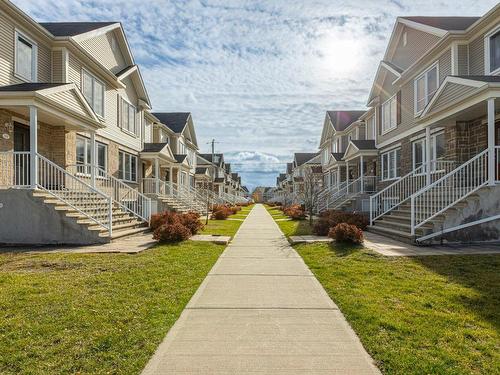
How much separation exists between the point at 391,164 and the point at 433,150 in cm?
512

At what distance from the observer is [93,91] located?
16875 mm

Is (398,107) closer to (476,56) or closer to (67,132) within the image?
(476,56)

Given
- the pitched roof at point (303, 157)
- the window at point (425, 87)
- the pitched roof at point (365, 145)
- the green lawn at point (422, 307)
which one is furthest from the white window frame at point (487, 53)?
the pitched roof at point (303, 157)

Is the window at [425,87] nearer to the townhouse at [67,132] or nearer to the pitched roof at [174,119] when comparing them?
the townhouse at [67,132]

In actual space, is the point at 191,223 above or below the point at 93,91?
below

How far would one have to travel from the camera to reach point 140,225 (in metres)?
15.6

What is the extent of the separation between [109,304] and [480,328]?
4894 mm

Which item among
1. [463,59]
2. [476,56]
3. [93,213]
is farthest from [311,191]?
[93,213]

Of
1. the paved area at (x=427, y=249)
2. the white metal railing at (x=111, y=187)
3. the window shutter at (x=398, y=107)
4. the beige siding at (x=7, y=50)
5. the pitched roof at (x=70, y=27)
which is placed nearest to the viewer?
the paved area at (x=427, y=249)

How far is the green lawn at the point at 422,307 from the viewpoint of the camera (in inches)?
144

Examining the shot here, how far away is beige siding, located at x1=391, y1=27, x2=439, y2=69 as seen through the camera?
1788cm

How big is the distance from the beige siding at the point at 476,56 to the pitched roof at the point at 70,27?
1603cm

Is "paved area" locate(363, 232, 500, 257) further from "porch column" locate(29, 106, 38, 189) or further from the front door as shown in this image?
the front door

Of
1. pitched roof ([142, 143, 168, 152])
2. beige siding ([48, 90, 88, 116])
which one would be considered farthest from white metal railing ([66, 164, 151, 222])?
pitched roof ([142, 143, 168, 152])
